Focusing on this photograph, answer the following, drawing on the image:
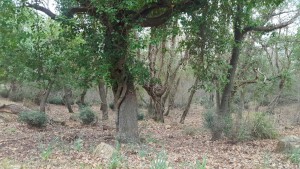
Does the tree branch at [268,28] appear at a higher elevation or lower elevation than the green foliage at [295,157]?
higher

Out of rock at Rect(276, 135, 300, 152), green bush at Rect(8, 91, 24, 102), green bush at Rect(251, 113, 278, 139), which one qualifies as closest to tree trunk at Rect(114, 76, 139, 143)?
rock at Rect(276, 135, 300, 152)

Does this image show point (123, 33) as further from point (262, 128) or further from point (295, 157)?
point (262, 128)

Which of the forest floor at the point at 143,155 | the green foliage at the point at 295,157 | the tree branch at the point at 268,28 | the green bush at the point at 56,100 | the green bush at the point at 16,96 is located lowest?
the forest floor at the point at 143,155

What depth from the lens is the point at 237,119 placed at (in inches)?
438

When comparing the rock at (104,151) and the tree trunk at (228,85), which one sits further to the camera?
the tree trunk at (228,85)

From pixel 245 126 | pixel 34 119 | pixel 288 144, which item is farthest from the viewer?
pixel 34 119

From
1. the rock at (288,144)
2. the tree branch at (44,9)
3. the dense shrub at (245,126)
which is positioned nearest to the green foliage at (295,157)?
the rock at (288,144)

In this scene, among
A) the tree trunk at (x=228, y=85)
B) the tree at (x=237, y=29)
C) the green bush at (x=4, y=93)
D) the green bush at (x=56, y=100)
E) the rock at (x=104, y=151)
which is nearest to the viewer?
the rock at (x=104, y=151)

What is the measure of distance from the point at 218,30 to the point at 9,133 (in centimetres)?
855

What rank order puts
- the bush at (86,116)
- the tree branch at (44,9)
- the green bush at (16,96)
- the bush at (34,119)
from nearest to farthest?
the tree branch at (44,9) < the bush at (34,119) < the bush at (86,116) < the green bush at (16,96)

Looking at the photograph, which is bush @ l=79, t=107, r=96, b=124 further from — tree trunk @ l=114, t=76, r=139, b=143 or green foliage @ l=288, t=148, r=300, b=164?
green foliage @ l=288, t=148, r=300, b=164

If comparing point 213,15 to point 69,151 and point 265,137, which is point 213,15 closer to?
point 265,137

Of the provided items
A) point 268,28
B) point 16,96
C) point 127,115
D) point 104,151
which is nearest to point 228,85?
point 268,28

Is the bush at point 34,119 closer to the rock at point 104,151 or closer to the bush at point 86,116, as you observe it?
the bush at point 86,116
